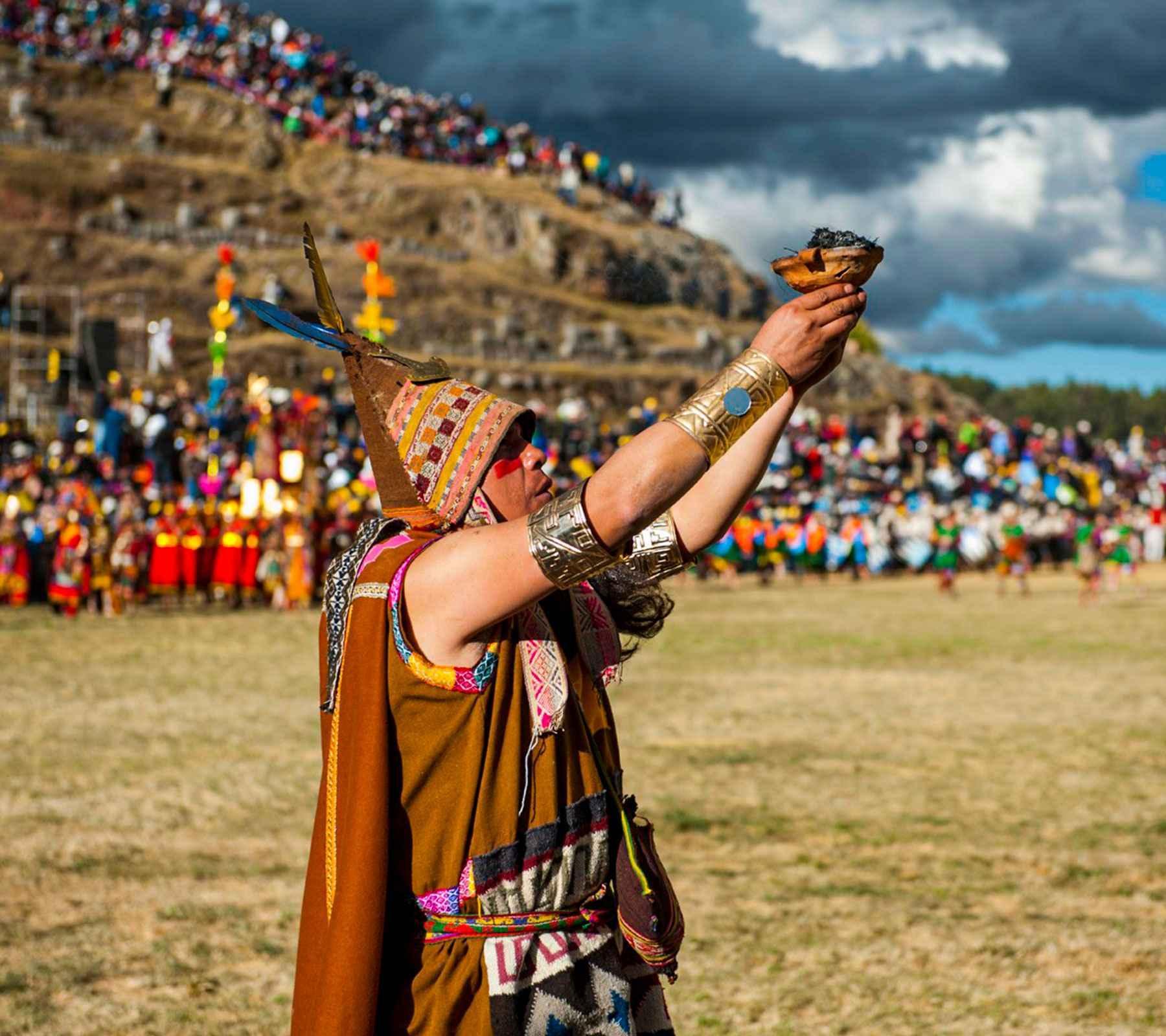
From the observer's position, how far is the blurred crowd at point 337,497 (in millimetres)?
20609

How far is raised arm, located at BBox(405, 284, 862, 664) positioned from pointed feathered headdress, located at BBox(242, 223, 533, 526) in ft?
0.43

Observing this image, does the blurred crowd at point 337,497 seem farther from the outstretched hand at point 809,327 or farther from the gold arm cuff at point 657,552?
the outstretched hand at point 809,327

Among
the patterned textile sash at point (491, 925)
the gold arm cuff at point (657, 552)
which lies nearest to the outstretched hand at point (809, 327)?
the gold arm cuff at point (657, 552)

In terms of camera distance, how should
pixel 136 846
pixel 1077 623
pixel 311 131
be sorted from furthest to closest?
1. pixel 311 131
2. pixel 1077 623
3. pixel 136 846

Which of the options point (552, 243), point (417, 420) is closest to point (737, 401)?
point (417, 420)

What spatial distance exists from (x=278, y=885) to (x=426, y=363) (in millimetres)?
4335

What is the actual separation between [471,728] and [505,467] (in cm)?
43

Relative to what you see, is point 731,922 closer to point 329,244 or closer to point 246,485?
point 246,485

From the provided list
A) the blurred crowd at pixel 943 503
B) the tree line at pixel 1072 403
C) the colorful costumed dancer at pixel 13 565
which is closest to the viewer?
the colorful costumed dancer at pixel 13 565

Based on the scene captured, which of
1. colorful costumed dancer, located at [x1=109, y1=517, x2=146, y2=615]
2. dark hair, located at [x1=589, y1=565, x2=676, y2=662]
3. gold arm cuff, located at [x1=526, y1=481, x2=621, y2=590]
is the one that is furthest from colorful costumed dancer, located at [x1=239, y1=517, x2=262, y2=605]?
gold arm cuff, located at [x1=526, y1=481, x2=621, y2=590]

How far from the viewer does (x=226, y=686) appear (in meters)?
12.3

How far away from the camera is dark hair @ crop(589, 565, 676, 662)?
8.85 feet

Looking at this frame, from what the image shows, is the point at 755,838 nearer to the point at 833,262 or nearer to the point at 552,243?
the point at 833,262

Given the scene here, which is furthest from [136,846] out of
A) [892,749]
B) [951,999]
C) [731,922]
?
[892,749]
